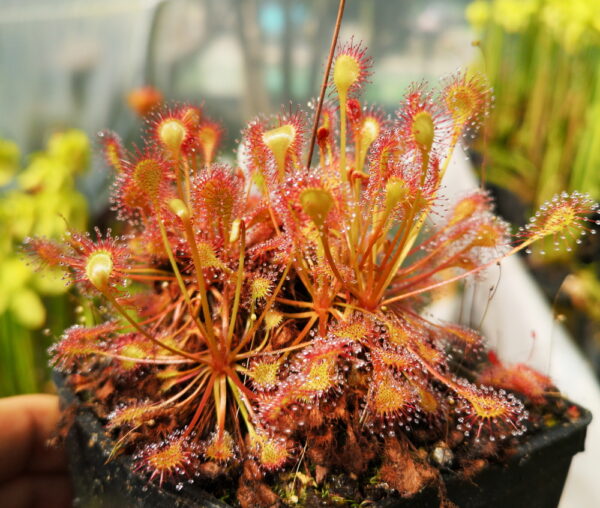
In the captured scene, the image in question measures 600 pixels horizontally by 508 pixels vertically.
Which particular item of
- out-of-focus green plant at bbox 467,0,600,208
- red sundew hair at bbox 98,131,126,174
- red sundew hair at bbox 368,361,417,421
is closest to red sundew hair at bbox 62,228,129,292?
red sundew hair at bbox 98,131,126,174

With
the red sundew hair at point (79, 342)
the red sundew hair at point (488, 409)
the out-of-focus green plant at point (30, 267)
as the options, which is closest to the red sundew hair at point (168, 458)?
the red sundew hair at point (79, 342)

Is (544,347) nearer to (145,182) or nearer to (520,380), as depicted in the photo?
(520,380)

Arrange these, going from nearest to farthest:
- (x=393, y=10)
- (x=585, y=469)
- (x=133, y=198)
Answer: (x=133, y=198) → (x=585, y=469) → (x=393, y=10)

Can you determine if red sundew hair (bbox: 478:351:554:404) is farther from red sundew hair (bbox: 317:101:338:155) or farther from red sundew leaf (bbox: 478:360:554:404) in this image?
red sundew hair (bbox: 317:101:338:155)

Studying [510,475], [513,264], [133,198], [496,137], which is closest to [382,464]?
[510,475]

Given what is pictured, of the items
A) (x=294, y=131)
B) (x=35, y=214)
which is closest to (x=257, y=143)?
(x=294, y=131)

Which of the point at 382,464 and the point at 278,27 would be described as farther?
the point at 278,27

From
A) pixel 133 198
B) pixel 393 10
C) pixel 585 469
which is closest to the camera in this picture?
pixel 133 198

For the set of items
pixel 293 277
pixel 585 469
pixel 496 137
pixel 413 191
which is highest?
pixel 413 191

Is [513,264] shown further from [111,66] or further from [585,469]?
[111,66]
